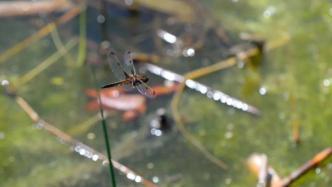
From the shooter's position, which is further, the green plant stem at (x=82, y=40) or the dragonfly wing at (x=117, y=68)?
the green plant stem at (x=82, y=40)

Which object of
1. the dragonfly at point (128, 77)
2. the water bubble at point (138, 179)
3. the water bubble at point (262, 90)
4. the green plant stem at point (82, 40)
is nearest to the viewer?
the dragonfly at point (128, 77)

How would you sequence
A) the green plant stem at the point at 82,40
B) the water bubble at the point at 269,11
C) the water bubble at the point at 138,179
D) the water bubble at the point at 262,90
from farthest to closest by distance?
the water bubble at the point at 269,11
the green plant stem at the point at 82,40
the water bubble at the point at 262,90
the water bubble at the point at 138,179

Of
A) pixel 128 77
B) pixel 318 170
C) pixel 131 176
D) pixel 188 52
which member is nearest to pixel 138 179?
pixel 131 176

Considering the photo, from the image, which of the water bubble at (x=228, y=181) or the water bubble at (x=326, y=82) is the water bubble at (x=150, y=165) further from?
the water bubble at (x=326, y=82)

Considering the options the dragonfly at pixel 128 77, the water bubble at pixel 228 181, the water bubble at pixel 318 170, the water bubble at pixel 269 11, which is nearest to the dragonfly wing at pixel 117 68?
the dragonfly at pixel 128 77

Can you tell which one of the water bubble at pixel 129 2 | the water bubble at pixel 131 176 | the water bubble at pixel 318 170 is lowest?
the water bubble at pixel 318 170

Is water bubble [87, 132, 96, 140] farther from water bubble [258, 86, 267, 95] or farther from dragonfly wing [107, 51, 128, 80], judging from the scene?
water bubble [258, 86, 267, 95]

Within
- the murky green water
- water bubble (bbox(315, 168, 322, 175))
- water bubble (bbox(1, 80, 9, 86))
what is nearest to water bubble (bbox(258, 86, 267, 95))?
the murky green water

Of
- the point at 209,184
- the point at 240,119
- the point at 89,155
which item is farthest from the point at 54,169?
the point at 240,119

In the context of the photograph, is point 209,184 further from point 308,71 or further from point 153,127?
point 308,71
